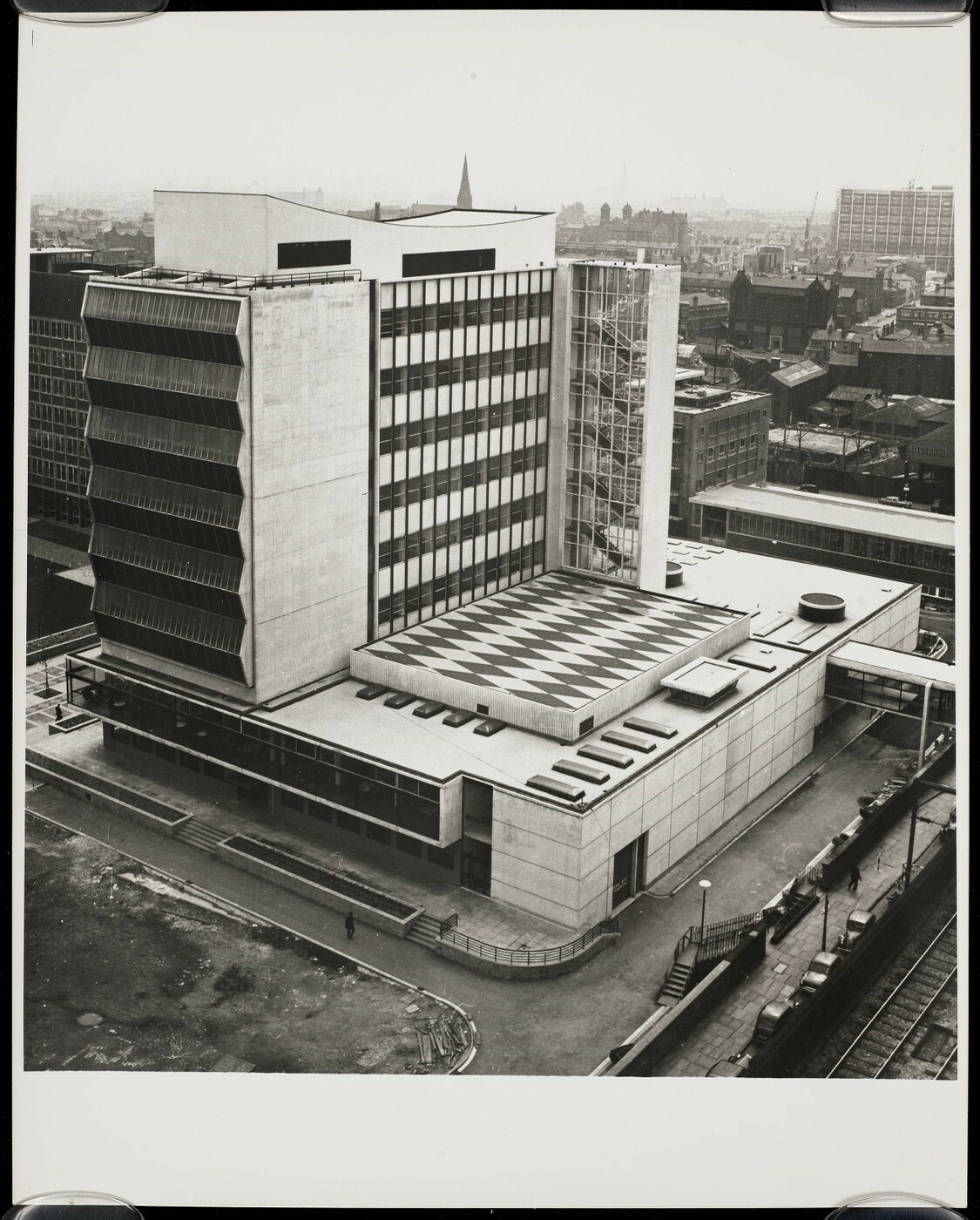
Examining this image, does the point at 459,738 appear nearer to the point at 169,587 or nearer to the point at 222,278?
the point at 169,587

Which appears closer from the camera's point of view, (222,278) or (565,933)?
(565,933)

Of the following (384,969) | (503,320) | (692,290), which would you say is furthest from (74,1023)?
(692,290)

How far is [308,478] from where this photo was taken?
28906mm

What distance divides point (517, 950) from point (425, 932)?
189 cm

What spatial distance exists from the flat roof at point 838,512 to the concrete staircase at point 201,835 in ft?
93.5

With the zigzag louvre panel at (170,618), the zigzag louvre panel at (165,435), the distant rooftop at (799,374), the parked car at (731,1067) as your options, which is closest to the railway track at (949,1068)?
the parked car at (731,1067)

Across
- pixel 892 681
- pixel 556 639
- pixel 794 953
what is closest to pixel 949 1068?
pixel 794 953

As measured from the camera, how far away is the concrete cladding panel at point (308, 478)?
90.7 feet

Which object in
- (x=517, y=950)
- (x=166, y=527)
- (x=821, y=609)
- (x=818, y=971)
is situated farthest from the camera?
(x=821, y=609)

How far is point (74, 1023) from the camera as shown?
21859 mm

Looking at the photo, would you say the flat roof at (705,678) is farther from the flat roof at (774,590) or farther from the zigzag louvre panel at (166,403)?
the zigzag louvre panel at (166,403)

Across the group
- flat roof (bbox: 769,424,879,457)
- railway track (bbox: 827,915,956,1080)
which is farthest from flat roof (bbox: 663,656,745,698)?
flat roof (bbox: 769,424,879,457)

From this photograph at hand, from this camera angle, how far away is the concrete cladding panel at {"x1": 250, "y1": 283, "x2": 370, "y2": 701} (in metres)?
27.6

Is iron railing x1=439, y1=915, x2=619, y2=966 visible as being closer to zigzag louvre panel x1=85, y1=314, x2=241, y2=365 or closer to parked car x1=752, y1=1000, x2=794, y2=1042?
parked car x1=752, y1=1000, x2=794, y2=1042
